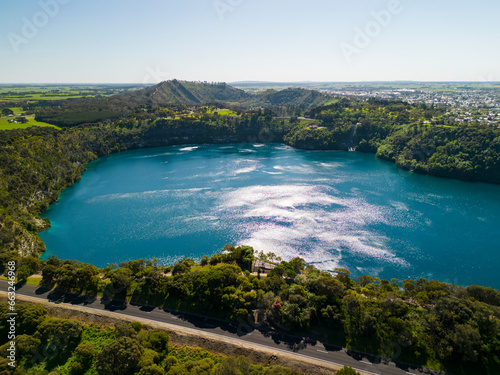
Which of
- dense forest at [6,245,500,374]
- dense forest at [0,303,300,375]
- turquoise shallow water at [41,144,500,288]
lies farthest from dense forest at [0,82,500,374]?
dense forest at [0,303,300,375]

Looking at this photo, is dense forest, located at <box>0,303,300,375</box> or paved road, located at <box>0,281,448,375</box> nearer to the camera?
dense forest, located at <box>0,303,300,375</box>

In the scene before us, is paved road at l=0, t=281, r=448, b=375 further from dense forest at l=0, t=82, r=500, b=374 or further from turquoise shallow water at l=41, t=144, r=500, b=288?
turquoise shallow water at l=41, t=144, r=500, b=288

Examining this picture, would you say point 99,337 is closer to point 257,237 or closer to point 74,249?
point 74,249

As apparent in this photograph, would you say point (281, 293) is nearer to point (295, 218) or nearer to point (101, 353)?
point (101, 353)

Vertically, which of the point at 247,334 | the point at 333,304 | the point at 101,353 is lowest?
the point at 247,334

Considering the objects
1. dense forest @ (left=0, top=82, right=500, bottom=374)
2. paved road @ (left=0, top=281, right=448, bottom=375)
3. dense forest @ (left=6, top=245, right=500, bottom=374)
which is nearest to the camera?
paved road @ (left=0, top=281, right=448, bottom=375)

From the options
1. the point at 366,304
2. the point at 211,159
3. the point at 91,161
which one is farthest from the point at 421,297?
the point at 91,161

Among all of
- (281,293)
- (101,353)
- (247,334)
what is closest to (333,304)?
(281,293)

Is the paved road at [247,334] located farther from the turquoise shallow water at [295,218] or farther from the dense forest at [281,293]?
the turquoise shallow water at [295,218]
